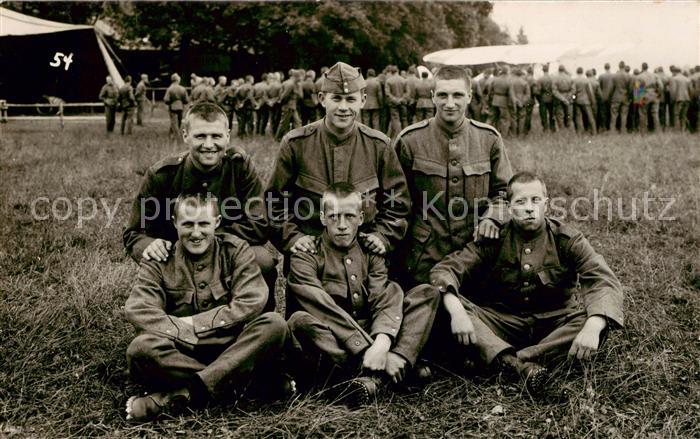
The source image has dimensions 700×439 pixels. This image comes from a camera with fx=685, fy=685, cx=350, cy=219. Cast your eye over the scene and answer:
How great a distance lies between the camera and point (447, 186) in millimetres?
4512

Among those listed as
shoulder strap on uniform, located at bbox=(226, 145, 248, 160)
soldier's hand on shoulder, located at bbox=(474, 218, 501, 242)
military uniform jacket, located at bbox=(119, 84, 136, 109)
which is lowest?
soldier's hand on shoulder, located at bbox=(474, 218, 501, 242)

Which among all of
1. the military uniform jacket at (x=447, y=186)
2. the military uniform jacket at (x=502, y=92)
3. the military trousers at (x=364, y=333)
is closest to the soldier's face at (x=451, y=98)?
the military uniform jacket at (x=447, y=186)

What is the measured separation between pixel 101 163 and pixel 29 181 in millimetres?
2089

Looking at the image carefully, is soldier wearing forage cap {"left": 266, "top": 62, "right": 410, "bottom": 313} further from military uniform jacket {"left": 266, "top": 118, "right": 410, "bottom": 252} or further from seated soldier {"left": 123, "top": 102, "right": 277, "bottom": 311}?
seated soldier {"left": 123, "top": 102, "right": 277, "bottom": 311}

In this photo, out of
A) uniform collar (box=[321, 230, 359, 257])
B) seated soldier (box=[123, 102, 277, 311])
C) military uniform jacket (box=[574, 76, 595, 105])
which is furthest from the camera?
military uniform jacket (box=[574, 76, 595, 105])

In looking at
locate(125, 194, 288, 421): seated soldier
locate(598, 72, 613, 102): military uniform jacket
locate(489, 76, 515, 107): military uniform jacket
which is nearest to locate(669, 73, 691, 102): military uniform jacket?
locate(598, 72, 613, 102): military uniform jacket

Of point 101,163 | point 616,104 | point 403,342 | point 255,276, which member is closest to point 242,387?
point 255,276

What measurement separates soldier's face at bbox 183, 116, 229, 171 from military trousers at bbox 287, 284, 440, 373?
3.61 ft

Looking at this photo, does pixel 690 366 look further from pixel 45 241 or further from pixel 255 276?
pixel 45 241

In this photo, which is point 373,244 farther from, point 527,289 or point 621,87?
point 621,87

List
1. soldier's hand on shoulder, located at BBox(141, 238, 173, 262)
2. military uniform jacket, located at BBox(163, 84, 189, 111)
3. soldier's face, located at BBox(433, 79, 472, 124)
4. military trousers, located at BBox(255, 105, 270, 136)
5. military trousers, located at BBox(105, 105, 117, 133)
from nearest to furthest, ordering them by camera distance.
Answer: soldier's hand on shoulder, located at BBox(141, 238, 173, 262)
soldier's face, located at BBox(433, 79, 472, 124)
military uniform jacket, located at BBox(163, 84, 189, 111)
military trousers, located at BBox(255, 105, 270, 136)
military trousers, located at BBox(105, 105, 117, 133)

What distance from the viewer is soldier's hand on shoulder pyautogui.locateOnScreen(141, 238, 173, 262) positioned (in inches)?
146

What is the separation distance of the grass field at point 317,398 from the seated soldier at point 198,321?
19 cm

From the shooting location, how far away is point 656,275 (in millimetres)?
5512
